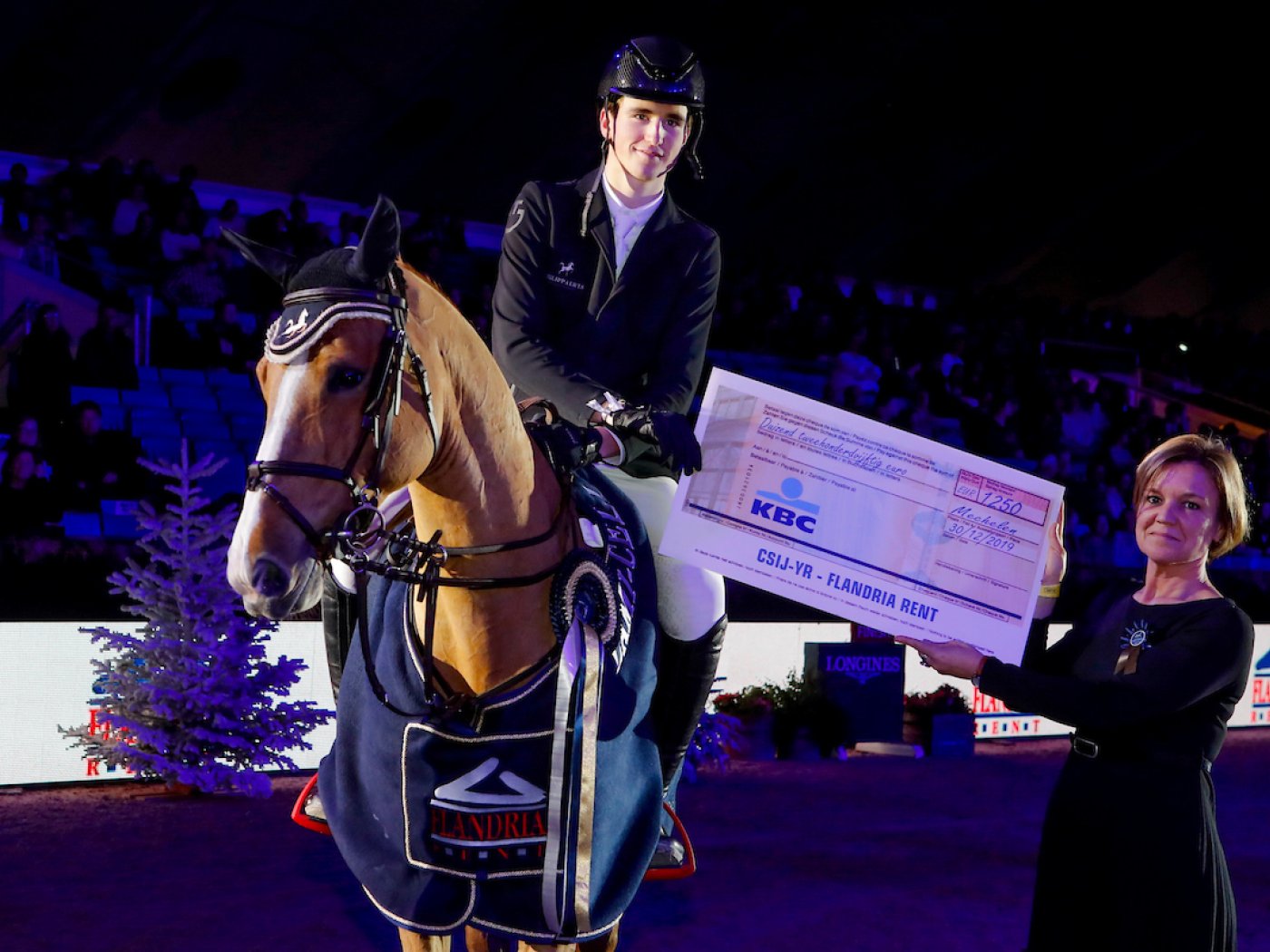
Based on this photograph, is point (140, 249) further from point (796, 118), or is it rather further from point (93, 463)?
point (796, 118)

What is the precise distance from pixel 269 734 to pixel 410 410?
19.0ft

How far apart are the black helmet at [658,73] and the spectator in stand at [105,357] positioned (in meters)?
8.01

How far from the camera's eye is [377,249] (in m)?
2.42

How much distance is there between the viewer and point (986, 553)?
3.24 meters

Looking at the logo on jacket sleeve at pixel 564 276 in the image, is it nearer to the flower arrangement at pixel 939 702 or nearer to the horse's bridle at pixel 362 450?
the horse's bridle at pixel 362 450

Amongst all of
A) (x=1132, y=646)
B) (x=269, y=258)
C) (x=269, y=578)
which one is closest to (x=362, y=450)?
(x=269, y=578)

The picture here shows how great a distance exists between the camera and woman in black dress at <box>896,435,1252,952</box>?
118 inches

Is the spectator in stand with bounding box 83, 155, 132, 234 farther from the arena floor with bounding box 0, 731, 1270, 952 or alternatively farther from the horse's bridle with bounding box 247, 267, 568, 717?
the horse's bridle with bounding box 247, 267, 568, 717

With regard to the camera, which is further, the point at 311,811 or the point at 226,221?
the point at 226,221

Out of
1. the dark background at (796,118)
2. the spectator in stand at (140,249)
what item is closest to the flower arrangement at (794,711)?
the spectator in stand at (140,249)

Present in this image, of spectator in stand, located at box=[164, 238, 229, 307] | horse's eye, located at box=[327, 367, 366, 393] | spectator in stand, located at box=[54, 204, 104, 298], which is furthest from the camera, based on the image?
spectator in stand, located at box=[164, 238, 229, 307]

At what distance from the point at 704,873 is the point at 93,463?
5282mm

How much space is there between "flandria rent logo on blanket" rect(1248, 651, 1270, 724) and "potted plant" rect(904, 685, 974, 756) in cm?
310

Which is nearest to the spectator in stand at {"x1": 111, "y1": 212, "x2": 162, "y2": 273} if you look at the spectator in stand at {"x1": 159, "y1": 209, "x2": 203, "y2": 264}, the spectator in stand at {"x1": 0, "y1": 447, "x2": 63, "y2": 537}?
the spectator in stand at {"x1": 159, "y1": 209, "x2": 203, "y2": 264}
